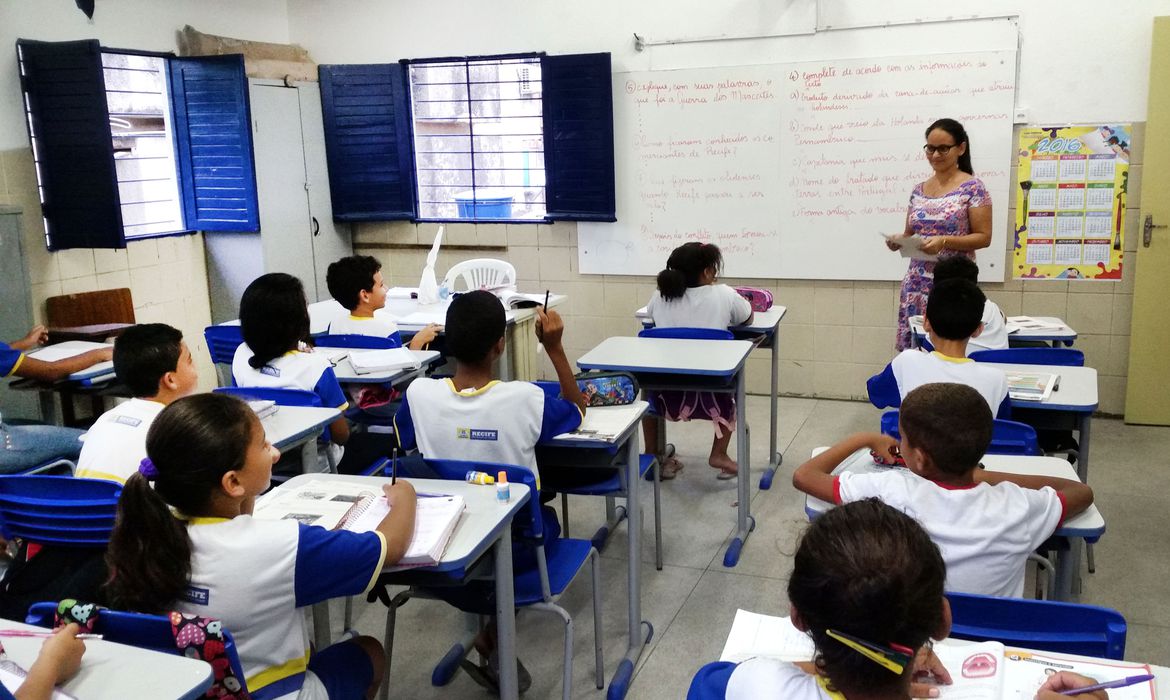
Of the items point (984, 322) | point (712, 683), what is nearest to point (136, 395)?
point (712, 683)

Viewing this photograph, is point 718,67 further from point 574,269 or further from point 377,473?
point 377,473

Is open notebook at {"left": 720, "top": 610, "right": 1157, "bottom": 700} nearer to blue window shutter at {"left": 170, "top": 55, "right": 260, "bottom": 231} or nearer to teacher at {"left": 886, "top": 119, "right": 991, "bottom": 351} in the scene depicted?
teacher at {"left": 886, "top": 119, "right": 991, "bottom": 351}

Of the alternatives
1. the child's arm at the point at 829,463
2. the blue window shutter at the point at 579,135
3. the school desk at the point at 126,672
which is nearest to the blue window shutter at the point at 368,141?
the blue window shutter at the point at 579,135

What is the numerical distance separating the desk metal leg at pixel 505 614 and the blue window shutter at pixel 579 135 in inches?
156

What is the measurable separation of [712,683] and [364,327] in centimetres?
Answer: 299

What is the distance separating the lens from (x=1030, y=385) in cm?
297

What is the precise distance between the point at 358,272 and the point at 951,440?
2862mm

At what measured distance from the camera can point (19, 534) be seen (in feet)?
7.27

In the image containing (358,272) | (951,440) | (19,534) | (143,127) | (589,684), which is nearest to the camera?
(951,440)

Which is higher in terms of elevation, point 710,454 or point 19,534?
point 19,534

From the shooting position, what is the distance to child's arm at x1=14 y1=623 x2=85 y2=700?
134cm

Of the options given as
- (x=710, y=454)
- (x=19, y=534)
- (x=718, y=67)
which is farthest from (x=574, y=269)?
(x=19, y=534)

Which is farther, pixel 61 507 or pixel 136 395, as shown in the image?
pixel 136 395

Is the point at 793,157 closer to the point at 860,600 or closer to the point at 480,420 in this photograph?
the point at 480,420
